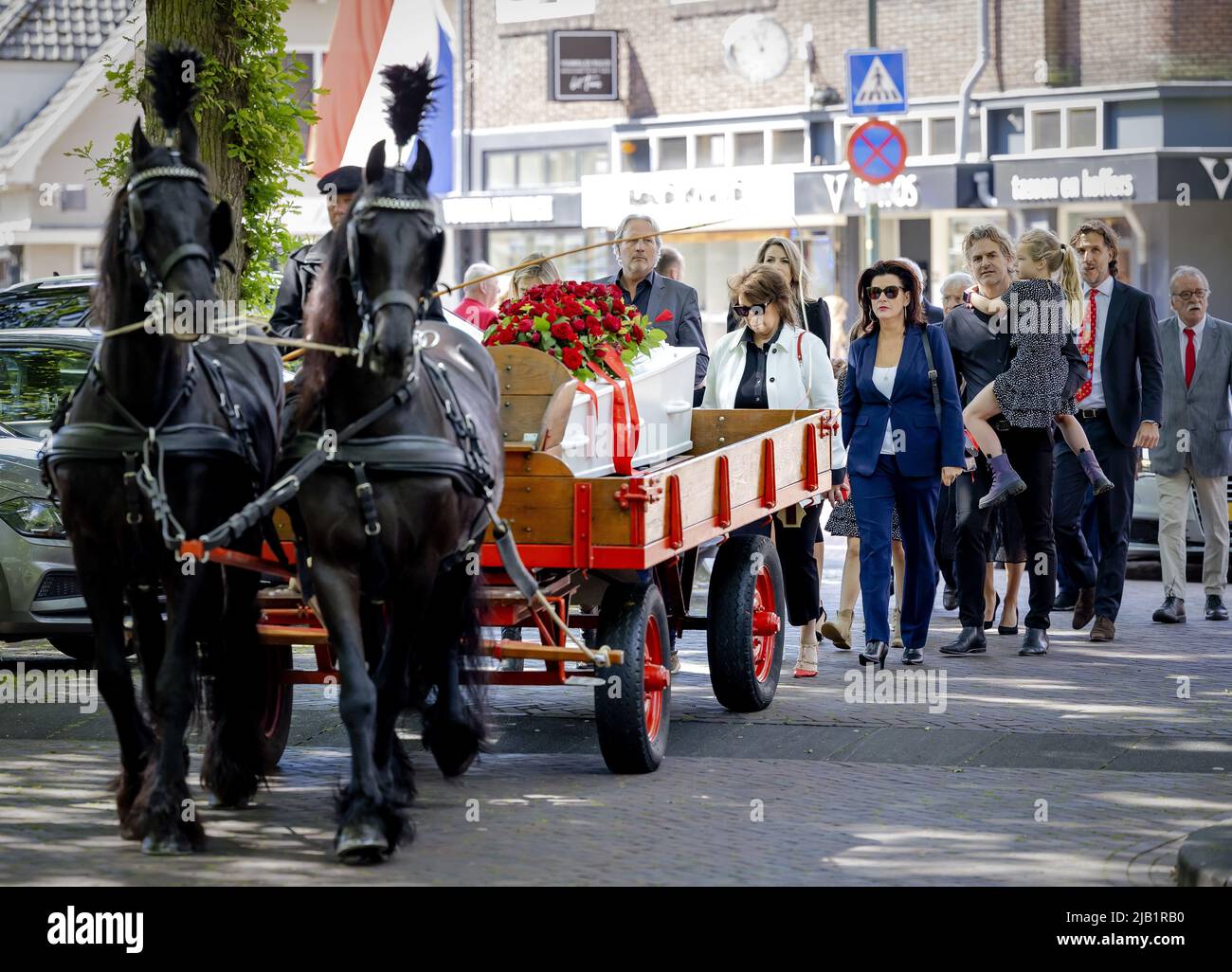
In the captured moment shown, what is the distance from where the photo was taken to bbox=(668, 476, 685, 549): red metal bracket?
8.30 m

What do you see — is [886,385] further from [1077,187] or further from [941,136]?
[941,136]

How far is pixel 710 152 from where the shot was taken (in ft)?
104

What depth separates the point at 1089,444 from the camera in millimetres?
12469

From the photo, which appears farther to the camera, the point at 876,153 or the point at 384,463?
the point at 876,153

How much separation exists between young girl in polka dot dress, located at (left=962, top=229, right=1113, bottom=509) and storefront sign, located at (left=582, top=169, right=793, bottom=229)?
18477mm

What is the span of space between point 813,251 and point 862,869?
2493 centimetres

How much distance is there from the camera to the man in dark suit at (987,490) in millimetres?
11672

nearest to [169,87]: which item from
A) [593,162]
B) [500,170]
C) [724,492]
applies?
[724,492]

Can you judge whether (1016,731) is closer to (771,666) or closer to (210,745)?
(771,666)

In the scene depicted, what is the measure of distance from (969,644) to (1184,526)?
2.23m

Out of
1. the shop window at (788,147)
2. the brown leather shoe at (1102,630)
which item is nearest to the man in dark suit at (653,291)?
the brown leather shoe at (1102,630)

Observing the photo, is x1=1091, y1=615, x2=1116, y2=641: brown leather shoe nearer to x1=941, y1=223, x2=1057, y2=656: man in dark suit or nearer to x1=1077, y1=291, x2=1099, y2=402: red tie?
x1=941, y1=223, x2=1057, y2=656: man in dark suit

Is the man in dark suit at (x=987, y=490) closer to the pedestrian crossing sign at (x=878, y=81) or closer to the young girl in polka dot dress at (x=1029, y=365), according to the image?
the young girl in polka dot dress at (x=1029, y=365)

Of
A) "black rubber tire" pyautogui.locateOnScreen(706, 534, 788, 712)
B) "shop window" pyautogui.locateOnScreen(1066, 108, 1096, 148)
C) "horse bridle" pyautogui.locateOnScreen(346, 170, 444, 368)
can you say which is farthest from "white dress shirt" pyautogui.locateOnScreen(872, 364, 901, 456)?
"shop window" pyautogui.locateOnScreen(1066, 108, 1096, 148)
